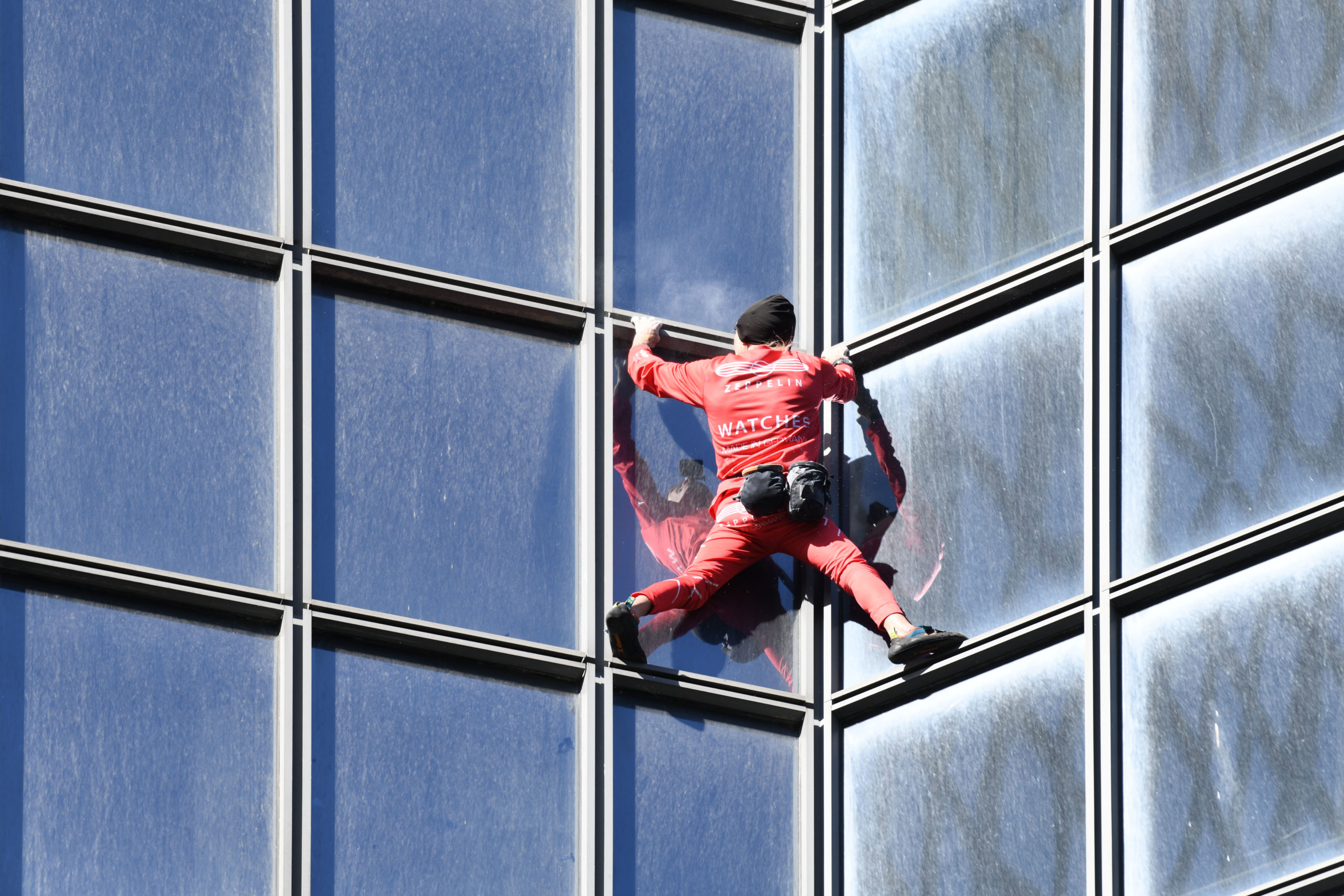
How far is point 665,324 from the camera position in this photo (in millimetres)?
13312

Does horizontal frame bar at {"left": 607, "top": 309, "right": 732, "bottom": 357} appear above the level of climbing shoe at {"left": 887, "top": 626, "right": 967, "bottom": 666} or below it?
above

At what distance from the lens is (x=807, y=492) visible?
41.0 ft

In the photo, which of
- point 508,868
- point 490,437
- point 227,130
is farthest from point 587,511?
point 227,130

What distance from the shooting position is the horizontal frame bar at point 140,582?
11.7 m

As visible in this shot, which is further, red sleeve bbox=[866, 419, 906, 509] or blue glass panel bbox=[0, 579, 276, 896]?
red sleeve bbox=[866, 419, 906, 509]

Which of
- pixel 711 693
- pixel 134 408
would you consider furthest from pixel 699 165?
pixel 134 408

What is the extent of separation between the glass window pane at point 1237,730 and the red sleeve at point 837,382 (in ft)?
6.54

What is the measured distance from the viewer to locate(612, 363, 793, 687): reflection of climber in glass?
1291 centimetres

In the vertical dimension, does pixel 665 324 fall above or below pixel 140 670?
above

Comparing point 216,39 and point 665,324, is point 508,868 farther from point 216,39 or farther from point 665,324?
point 216,39

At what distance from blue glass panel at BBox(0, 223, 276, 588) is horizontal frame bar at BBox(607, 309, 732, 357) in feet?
6.13

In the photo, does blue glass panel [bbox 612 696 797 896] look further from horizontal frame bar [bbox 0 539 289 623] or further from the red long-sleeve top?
horizontal frame bar [bbox 0 539 289 623]

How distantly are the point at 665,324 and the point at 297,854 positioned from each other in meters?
3.47

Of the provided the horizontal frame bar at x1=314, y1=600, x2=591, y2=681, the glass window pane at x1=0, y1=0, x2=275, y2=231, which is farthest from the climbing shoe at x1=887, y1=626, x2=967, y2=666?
the glass window pane at x1=0, y1=0, x2=275, y2=231
